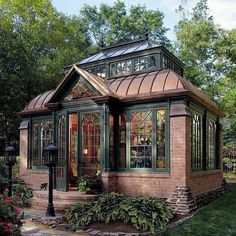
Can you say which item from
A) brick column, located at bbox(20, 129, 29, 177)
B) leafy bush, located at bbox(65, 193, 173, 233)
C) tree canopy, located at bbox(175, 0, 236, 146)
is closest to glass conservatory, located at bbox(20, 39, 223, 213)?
brick column, located at bbox(20, 129, 29, 177)

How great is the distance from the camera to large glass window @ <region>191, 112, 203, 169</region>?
9.61m

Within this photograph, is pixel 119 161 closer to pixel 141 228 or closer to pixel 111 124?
pixel 111 124

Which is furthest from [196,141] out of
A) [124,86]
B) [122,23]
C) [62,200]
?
[122,23]

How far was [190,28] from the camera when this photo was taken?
19375 millimetres

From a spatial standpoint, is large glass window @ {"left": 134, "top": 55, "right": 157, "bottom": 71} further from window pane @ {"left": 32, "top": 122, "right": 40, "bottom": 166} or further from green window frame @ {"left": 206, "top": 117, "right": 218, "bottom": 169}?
window pane @ {"left": 32, "top": 122, "right": 40, "bottom": 166}

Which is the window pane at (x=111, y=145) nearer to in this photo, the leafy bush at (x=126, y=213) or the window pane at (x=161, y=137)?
the window pane at (x=161, y=137)

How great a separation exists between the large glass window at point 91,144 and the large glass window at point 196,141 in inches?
105

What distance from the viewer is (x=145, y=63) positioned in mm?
11086

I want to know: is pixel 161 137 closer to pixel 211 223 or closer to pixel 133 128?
pixel 133 128

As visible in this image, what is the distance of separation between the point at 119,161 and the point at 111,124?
3.54 ft

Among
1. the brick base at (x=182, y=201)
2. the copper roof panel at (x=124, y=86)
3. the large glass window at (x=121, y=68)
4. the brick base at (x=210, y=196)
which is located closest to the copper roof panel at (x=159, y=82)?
the copper roof panel at (x=124, y=86)

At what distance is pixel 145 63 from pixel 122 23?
62.1 feet

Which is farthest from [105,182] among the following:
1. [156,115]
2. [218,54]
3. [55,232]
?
[218,54]

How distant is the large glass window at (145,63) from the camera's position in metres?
10.9
